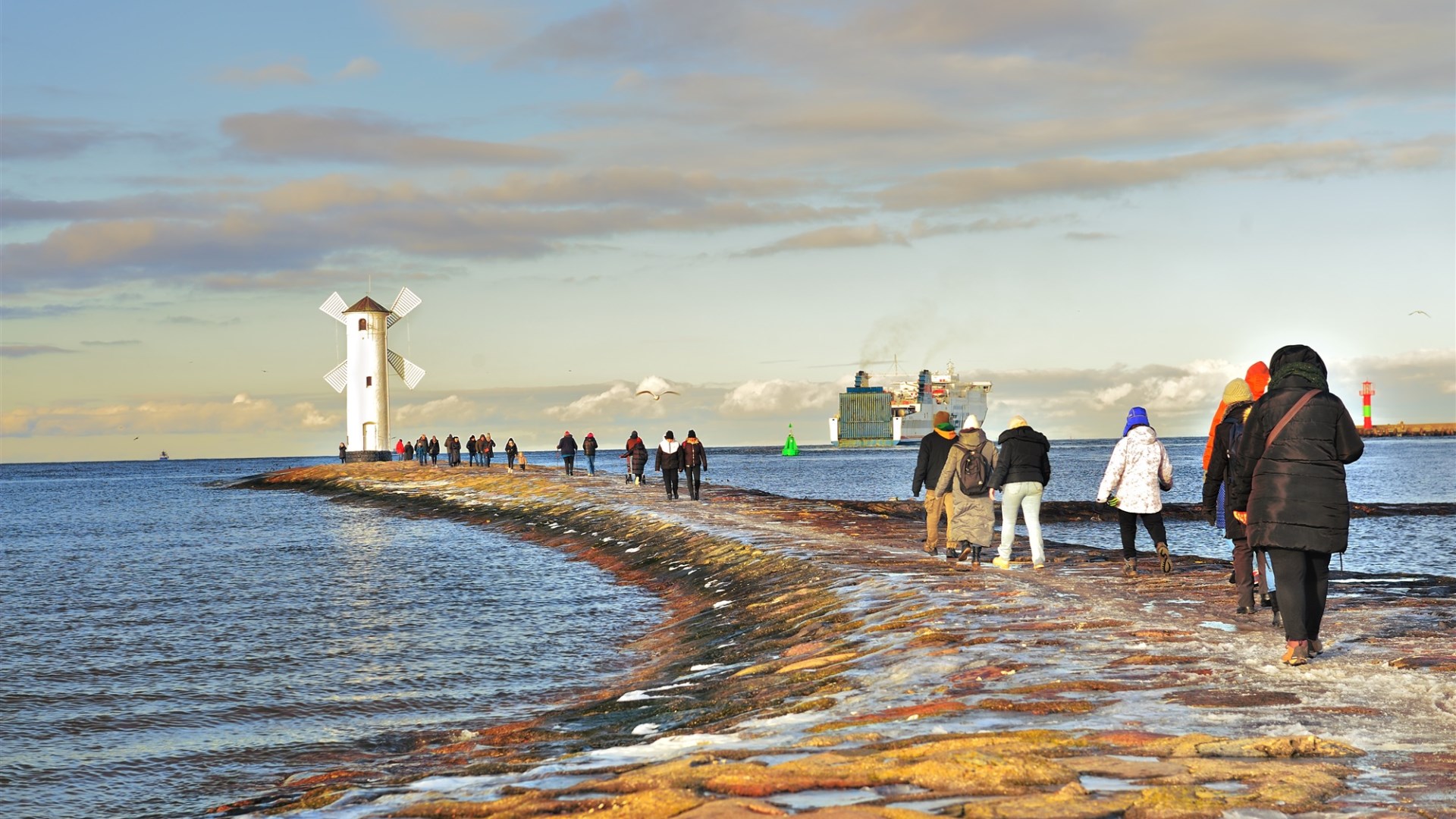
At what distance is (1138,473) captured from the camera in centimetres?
1393

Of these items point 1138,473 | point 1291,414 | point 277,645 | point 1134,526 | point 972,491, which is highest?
point 1291,414

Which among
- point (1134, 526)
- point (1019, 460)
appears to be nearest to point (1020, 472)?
point (1019, 460)

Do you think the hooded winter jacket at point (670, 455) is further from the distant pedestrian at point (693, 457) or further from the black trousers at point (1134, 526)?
the black trousers at point (1134, 526)

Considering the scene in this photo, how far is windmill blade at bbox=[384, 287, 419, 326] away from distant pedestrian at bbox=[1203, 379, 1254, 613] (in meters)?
70.5

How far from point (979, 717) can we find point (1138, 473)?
292 inches

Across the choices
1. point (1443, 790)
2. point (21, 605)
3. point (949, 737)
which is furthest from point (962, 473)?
point (21, 605)

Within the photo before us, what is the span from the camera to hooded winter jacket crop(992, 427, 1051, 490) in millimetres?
15141

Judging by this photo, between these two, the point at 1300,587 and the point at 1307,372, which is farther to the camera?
the point at 1307,372

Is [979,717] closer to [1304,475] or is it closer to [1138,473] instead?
[1304,475]

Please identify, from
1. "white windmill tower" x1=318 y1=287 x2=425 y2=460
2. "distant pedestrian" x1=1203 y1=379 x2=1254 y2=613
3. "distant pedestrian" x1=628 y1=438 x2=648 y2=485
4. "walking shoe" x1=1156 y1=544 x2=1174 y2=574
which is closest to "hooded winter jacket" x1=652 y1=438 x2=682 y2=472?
"distant pedestrian" x1=628 y1=438 x2=648 y2=485

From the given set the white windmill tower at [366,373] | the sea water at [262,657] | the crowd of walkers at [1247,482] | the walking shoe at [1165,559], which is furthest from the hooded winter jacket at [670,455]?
the white windmill tower at [366,373]

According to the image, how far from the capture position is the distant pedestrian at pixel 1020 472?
15102mm

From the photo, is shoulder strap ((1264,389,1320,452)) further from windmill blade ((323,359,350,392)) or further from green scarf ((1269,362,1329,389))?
windmill blade ((323,359,350,392))

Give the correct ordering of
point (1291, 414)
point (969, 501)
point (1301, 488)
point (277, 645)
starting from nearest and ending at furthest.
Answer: point (1301, 488), point (1291, 414), point (969, 501), point (277, 645)
